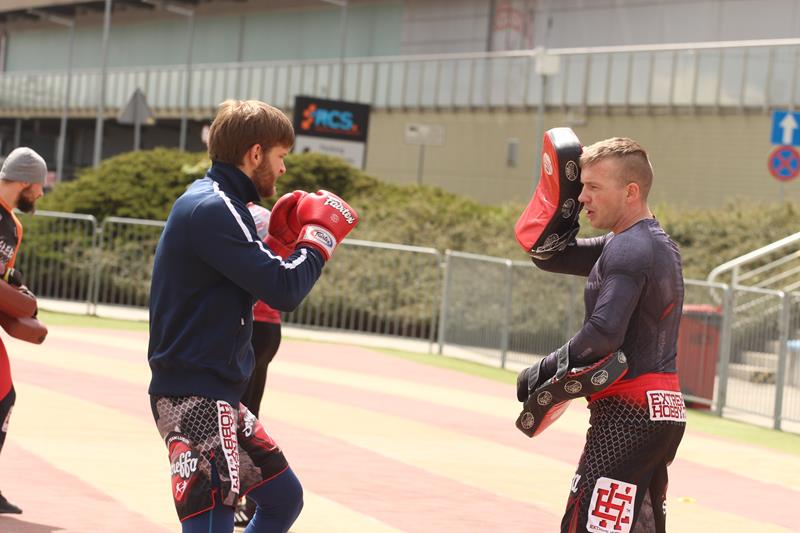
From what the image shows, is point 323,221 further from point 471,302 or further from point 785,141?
point 785,141

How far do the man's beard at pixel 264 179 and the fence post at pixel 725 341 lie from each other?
394 inches

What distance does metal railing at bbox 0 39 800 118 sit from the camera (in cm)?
2953

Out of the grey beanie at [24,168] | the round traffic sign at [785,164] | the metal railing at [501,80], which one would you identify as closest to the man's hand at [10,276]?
the grey beanie at [24,168]

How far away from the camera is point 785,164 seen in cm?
2019

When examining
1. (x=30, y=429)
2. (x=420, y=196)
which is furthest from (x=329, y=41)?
(x=30, y=429)

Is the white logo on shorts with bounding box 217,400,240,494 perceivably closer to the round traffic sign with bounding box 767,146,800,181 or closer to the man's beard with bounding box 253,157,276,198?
the man's beard with bounding box 253,157,276,198

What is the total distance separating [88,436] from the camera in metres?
10.0

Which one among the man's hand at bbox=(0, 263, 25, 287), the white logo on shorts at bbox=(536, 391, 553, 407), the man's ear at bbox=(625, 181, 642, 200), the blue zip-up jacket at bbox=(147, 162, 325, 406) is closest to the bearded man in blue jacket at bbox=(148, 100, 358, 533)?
the blue zip-up jacket at bbox=(147, 162, 325, 406)

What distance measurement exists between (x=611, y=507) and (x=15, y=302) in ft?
11.4

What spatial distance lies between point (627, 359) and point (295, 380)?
32.8 ft

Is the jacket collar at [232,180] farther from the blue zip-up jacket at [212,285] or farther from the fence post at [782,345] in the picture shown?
the fence post at [782,345]

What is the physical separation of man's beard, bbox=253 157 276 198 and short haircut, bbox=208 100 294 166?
6cm

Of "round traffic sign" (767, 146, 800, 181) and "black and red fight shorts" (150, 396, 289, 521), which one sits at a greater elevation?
"round traffic sign" (767, 146, 800, 181)

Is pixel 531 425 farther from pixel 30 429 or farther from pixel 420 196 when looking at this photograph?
pixel 420 196
